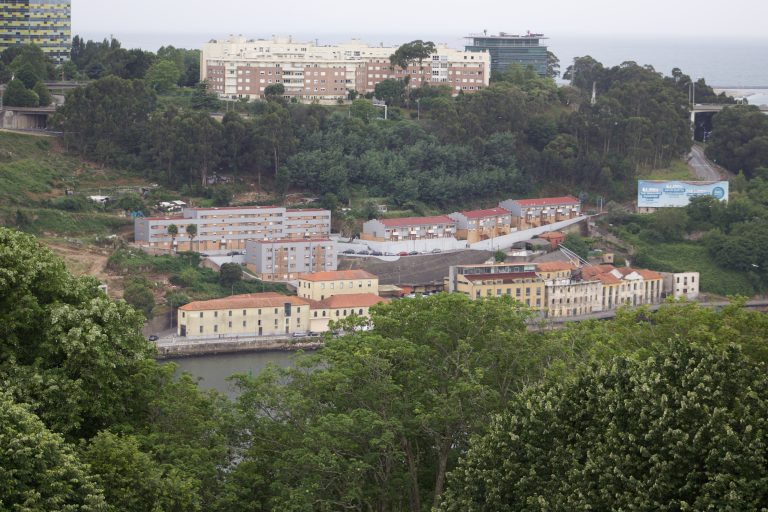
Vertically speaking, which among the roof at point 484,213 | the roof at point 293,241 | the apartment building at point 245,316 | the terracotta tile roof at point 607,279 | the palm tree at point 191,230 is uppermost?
the roof at point 484,213

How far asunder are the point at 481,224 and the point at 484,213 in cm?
48

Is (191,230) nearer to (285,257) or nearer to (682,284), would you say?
(285,257)

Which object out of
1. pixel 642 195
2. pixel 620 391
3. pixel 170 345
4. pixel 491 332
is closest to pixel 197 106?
pixel 642 195

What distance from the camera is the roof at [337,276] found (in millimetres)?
28922

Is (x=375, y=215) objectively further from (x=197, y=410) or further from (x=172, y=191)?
(x=197, y=410)

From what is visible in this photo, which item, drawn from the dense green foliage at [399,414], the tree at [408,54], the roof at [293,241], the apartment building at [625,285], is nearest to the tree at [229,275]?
the roof at [293,241]

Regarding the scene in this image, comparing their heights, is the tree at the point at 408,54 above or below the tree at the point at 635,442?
above

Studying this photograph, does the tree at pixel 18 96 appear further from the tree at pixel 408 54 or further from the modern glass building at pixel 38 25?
the tree at pixel 408 54

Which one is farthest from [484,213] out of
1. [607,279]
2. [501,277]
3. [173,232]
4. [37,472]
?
[37,472]

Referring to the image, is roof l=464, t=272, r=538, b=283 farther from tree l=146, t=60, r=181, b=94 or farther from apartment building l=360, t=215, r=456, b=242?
tree l=146, t=60, r=181, b=94

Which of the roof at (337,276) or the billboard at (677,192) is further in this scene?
the billboard at (677,192)

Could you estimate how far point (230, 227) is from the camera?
105 ft

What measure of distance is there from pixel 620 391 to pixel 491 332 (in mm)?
3604

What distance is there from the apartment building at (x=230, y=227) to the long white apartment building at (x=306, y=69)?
7.93m
